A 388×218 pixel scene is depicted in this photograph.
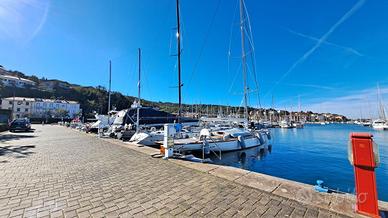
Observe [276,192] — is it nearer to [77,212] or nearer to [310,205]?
[310,205]

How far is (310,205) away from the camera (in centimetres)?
339

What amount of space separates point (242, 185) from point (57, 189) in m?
4.43

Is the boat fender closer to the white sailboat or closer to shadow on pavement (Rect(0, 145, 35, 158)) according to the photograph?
the white sailboat

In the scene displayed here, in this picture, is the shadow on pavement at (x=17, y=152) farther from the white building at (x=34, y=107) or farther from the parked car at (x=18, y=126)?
the white building at (x=34, y=107)

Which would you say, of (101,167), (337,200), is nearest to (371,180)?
(337,200)

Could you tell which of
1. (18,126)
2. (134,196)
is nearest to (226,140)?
(134,196)

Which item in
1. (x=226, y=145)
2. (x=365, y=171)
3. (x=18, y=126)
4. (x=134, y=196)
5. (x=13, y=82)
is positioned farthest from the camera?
(x=13, y=82)

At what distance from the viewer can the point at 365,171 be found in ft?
9.83

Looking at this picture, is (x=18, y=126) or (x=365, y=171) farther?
(x=18, y=126)

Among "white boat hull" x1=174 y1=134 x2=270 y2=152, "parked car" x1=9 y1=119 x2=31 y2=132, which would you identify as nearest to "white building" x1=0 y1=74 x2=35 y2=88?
"parked car" x1=9 y1=119 x2=31 y2=132

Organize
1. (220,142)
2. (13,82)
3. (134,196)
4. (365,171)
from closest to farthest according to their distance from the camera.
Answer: (365,171) → (134,196) → (220,142) → (13,82)

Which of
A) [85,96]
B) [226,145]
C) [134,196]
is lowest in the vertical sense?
[226,145]

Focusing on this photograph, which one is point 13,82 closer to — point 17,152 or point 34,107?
point 34,107

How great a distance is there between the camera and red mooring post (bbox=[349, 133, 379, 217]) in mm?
2922
